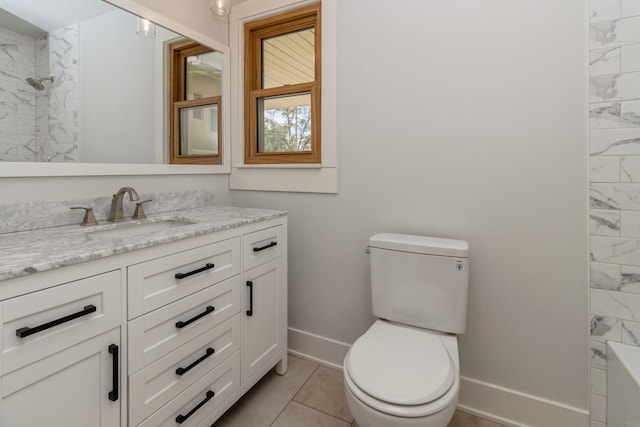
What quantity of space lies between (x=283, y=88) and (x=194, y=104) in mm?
533

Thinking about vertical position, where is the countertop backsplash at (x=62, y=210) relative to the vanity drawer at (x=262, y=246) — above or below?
above

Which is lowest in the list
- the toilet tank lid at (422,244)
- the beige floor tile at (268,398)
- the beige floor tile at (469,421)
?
the beige floor tile at (469,421)

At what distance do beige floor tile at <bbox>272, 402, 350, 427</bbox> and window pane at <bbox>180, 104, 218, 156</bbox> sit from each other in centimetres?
146

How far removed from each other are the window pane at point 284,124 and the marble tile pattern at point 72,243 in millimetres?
612

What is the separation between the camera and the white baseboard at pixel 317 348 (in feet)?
6.24

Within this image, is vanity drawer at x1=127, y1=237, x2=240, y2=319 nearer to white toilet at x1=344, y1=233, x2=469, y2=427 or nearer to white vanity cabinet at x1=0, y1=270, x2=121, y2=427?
white vanity cabinet at x1=0, y1=270, x2=121, y2=427

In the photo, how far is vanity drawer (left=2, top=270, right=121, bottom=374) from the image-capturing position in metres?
0.76

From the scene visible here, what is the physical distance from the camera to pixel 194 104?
1.93 meters

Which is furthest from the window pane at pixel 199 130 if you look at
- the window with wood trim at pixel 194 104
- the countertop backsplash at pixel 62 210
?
the countertop backsplash at pixel 62 210

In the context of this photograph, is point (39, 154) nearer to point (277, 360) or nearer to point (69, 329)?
point (69, 329)

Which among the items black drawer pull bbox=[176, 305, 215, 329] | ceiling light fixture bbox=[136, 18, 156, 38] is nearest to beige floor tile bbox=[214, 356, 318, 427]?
black drawer pull bbox=[176, 305, 215, 329]

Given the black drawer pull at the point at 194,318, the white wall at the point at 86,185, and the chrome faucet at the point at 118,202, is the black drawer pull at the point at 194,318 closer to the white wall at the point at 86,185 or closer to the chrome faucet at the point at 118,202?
the chrome faucet at the point at 118,202

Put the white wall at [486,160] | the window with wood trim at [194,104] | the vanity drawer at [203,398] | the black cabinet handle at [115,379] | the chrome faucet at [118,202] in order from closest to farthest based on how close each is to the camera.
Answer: the black cabinet handle at [115,379]
the vanity drawer at [203,398]
the white wall at [486,160]
the chrome faucet at [118,202]
the window with wood trim at [194,104]

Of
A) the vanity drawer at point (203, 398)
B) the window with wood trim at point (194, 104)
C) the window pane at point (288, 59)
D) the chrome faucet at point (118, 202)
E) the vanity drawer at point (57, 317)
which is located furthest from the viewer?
the window pane at point (288, 59)
